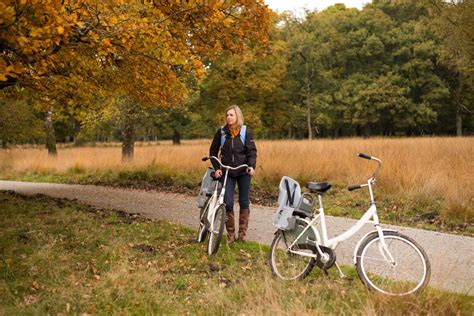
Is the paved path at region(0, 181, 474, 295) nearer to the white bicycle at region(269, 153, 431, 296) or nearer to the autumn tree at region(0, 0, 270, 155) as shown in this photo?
the white bicycle at region(269, 153, 431, 296)

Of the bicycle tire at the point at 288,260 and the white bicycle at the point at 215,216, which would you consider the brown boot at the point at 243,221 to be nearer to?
the white bicycle at the point at 215,216

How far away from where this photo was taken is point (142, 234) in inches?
289

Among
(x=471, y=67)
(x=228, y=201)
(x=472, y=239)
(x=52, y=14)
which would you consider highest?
(x=471, y=67)

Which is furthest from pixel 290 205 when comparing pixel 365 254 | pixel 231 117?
pixel 231 117

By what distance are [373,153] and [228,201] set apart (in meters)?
Answer: 7.98

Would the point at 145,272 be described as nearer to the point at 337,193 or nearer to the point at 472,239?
the point at 472,239

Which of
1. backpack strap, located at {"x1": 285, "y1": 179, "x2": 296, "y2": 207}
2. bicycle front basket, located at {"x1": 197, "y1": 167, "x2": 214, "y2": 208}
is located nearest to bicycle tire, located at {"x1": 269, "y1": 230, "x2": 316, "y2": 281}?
backpack strap, located at {"x1": 285, "y1": 179, "x2": 296, "y2": 207}

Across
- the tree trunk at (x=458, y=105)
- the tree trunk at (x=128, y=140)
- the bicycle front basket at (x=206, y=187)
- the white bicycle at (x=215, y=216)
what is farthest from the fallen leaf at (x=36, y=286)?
the tree trunk at (x=458, y=105)

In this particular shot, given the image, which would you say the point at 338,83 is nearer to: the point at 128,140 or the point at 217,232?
the point at 128,140

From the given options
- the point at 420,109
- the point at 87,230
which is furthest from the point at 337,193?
the point at 420,109

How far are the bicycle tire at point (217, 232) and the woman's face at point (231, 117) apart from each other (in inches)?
46.5

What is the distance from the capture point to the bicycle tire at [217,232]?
235 inches

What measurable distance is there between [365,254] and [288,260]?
40.3 inches

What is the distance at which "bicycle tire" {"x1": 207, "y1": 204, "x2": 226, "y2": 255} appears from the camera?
5.98m
